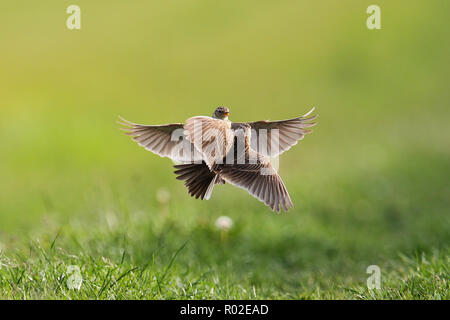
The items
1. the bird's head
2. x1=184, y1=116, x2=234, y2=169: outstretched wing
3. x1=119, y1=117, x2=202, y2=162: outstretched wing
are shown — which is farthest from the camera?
x1=119, y1=117, x2=202, y2=162: outstretched wing

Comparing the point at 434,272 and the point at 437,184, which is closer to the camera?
the point at 434,272

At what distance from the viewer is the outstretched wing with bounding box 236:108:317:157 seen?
256 centimetres

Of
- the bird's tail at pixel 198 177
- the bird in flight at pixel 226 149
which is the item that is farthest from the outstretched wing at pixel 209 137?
the bird's tail at pixel 198 177

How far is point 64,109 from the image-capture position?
1293 centimetres

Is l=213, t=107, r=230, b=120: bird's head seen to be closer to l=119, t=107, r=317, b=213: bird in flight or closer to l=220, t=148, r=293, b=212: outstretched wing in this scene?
l=119, t=107, r=317, b=213: bird in flight

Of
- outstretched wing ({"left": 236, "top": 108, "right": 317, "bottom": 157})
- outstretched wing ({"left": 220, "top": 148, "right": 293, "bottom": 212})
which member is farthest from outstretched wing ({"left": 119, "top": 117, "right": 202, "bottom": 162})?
outstretched wing ({"left": 236, "top": 108, "right": 317, "bottom": 157})

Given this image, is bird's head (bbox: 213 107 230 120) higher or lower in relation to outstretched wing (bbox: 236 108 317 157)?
higher

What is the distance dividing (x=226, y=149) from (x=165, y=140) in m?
0.41

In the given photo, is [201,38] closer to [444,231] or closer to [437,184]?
[437,184]

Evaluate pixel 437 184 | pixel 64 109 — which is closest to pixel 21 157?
pixel 64 109

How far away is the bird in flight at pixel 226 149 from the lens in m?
2.30

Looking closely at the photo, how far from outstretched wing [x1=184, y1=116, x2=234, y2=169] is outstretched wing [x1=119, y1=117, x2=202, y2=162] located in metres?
0.18

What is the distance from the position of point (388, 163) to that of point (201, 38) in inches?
171

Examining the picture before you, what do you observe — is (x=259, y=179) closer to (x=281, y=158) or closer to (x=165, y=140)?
(x=165, y=140)
